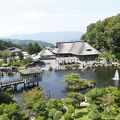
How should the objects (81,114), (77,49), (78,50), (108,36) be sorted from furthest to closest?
1. (77,49)
2. (78,50)
3. (108,36)
4. (81,114)

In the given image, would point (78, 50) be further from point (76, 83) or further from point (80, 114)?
point (80, 114)

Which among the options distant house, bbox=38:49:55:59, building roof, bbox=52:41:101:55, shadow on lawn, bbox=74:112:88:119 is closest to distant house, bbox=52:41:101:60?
building roof, bbox=52:41:101:55

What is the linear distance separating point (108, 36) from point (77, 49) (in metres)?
12.9

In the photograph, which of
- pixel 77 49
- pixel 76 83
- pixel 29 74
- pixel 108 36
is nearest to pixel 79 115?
pixel 76 83

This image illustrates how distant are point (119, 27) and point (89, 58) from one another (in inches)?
592

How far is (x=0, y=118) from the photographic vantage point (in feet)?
44.9

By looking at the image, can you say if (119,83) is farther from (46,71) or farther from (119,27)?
(119,27)

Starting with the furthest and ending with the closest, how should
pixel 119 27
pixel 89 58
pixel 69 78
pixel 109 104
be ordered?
pixel 89 58
pixel 119 27
pixel 69 78
pixel 109 104

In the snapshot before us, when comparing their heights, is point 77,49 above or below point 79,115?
above

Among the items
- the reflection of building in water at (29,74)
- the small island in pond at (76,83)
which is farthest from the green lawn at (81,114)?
the reflection of building in water at (29,74)

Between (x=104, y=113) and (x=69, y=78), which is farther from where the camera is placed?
(x=69, y=78)

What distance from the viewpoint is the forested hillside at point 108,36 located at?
52263 millimetres

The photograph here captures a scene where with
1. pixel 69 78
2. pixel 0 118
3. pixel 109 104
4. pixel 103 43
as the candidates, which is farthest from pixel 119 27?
pixel 0 118

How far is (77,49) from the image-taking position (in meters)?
63.4
